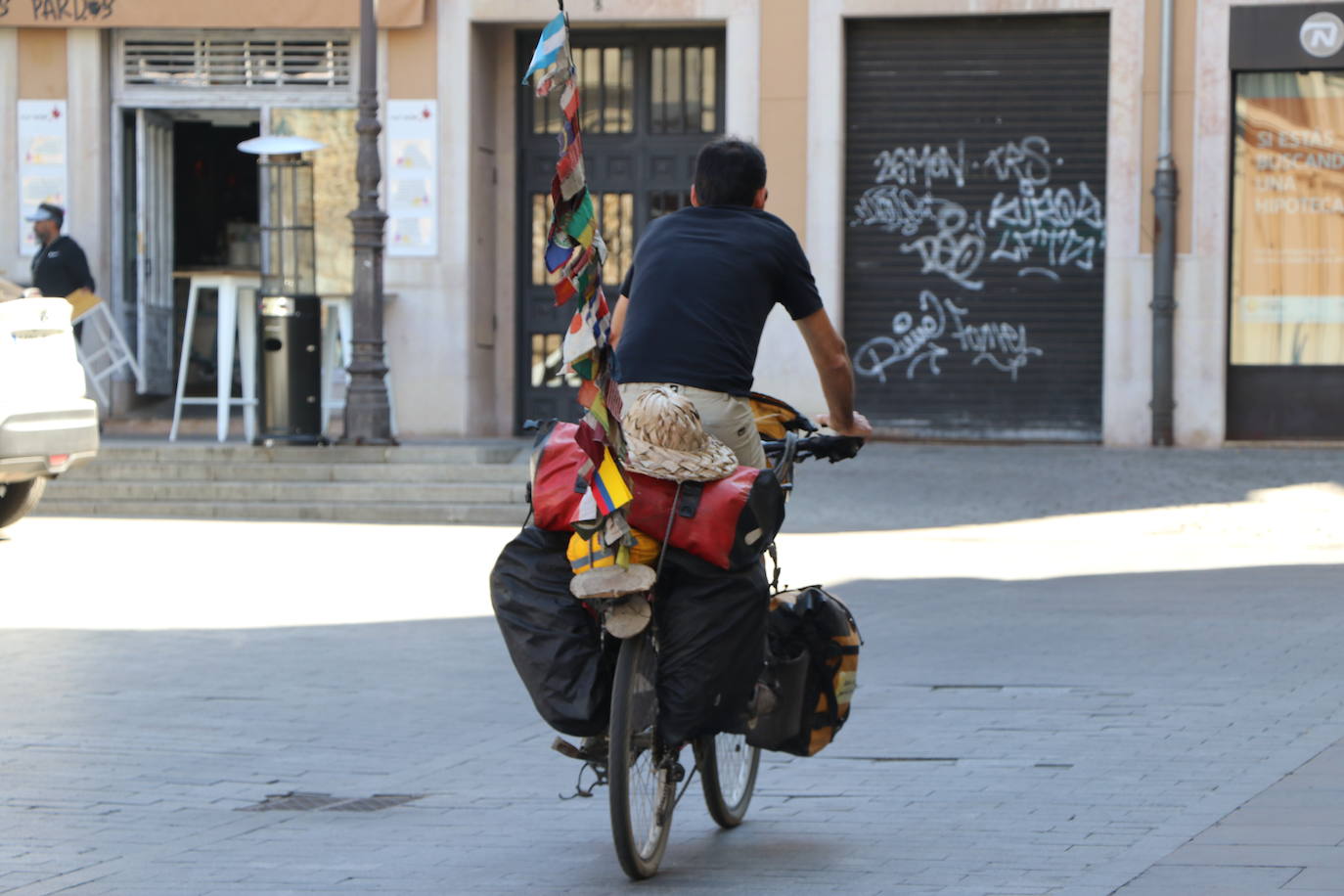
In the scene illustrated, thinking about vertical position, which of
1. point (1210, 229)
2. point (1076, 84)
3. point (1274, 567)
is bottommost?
point (1274, 567)

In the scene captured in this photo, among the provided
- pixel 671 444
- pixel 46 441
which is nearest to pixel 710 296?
pixel 671 444

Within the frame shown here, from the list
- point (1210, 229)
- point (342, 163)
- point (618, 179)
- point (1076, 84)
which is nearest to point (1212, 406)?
point (1210, 229)

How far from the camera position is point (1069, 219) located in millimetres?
19906

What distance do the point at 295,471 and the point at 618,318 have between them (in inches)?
408

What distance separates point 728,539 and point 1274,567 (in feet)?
27.1

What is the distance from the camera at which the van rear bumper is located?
13.0 meters

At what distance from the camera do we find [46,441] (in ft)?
43.2

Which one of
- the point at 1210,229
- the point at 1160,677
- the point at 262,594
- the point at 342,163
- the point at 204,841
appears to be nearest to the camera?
the point at 204,841

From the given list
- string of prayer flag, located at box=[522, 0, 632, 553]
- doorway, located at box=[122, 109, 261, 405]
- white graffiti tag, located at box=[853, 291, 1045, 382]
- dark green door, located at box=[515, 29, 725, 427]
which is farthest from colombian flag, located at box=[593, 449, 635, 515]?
doorway, located at box=[122, 109, 261, 405]

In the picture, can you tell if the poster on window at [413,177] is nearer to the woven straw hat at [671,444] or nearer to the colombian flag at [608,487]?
the woven straw hat at [671,444]

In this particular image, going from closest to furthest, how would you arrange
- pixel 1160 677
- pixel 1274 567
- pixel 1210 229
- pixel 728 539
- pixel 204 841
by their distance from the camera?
1. pixel 728 539
2. pixel 204 841
3. pixel 1160 677
4. pixel 1274 567
5. pixel 1210 229

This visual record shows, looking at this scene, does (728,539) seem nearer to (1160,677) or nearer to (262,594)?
(1160,677)

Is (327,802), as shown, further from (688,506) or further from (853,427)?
(853,427)

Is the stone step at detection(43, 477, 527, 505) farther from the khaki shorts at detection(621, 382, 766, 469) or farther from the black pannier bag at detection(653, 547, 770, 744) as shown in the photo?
the black pannier bag at detection(653, 547, 770, 744)
